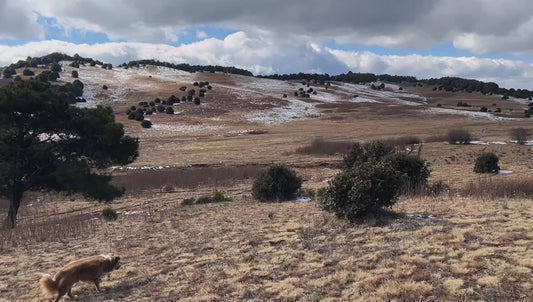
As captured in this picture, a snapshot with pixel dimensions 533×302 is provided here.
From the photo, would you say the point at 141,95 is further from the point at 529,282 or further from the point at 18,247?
the point at 529,282

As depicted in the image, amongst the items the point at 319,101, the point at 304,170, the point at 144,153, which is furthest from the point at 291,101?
the point at 304,170

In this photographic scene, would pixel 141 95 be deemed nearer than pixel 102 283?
No

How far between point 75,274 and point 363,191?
20.7ft

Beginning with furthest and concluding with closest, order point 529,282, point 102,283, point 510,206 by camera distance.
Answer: point 510,206
point 102,283
point 529,282

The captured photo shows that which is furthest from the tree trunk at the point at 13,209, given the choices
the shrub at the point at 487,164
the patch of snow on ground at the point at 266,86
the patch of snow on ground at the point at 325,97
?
the patch of snow on ground at the point at 266,86

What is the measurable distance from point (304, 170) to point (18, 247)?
694 inches

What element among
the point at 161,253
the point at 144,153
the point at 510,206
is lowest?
the point at 144,153

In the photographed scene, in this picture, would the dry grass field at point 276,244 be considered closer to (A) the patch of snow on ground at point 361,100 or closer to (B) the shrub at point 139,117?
(B) the shrub at point 139,117

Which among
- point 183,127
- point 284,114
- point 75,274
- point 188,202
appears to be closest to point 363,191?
point 75,274

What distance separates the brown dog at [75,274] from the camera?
22.7 feet

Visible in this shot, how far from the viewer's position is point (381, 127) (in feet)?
172

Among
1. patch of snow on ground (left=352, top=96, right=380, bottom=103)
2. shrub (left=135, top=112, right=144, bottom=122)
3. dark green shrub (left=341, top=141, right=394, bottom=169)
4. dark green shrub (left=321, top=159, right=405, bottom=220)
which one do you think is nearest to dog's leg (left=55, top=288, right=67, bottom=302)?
dark green shrub (left=321, top=159, right=405, bottom=220)

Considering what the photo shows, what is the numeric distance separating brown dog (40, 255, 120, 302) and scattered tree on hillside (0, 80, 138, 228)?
9.52m

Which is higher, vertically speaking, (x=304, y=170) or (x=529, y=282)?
(x=529, y=282)
